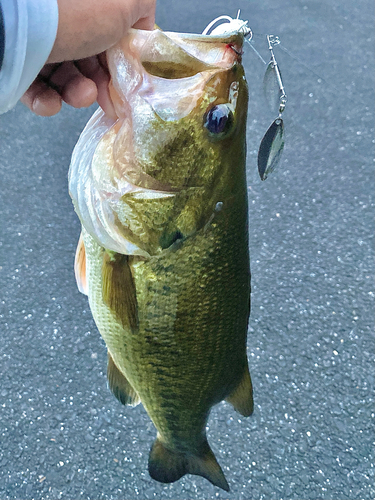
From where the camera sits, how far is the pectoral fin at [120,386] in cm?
104

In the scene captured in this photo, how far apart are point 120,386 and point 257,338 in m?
0.91

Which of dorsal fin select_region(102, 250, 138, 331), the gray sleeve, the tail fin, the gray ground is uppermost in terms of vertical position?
the gray sleeve

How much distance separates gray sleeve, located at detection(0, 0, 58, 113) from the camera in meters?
0.54

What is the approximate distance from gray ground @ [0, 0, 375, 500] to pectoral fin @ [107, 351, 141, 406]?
0.62m

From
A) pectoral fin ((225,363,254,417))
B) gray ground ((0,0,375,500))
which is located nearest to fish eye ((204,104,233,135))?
pectoral fin ((225,363,254,417))

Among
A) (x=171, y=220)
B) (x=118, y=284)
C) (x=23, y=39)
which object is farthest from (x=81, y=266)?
(x=23, y=39)

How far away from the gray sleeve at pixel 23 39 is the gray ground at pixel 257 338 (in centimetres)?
130

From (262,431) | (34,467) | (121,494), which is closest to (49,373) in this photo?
(34,467)

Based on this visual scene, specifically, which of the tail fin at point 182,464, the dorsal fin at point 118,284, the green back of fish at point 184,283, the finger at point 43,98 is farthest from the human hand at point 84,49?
the tail fin at point 182,464

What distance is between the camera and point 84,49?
638 millimetres

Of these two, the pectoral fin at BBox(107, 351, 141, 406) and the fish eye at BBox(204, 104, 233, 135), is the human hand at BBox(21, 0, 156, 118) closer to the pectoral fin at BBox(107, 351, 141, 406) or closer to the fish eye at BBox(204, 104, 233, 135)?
the fish eye at BBox(204, 104, 233, 135)

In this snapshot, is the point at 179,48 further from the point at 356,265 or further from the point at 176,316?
the point at 356,265

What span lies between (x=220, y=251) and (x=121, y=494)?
104 centimetres

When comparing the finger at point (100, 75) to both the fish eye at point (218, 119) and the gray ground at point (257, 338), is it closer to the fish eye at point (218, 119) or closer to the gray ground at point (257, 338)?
the fish eye at point (218, 119)
